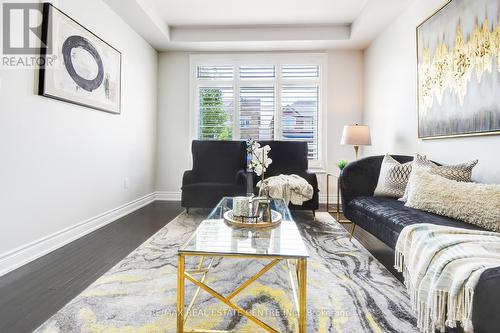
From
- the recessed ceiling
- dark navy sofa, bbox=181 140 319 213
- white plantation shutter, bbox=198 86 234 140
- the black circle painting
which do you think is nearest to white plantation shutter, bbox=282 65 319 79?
the recessed ceiling

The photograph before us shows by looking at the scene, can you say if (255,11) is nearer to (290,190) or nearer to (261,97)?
(261,97)

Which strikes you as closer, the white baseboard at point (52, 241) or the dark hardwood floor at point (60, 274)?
the dark hardwood floor at point (60, 274)

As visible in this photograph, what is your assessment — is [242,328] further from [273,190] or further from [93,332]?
[273,190]

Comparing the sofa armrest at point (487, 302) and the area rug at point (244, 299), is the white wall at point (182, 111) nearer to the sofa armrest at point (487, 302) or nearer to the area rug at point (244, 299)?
the area rug at point (244, 299)

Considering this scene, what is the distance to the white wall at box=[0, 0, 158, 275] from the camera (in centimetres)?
196

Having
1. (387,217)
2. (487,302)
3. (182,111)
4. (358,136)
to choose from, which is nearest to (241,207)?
(387,217)

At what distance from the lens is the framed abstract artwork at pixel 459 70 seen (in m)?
1.94

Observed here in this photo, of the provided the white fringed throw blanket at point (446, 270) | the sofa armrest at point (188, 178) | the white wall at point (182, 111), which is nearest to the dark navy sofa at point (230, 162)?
the sofa armrest at point (188, 178)

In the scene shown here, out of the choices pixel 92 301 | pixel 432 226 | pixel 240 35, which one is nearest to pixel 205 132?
pixel 240 35

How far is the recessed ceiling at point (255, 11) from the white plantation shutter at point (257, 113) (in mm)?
1078

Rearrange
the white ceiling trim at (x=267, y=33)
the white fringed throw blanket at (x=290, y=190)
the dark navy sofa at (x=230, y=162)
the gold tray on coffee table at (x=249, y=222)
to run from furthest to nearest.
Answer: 1. the white ceiling trim at (x=267, y=33)
2. the dark navy sofa at (x=230, y=162)
3. the white fringed throw blanket at (x=290, y=190)
4. the gold tray on coffee table at (x=249, y=222)

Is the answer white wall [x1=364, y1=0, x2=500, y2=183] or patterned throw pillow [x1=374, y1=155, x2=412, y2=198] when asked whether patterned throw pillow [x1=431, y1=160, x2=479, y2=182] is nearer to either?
white wall [x1=364, y1=0, x2=500, y2=183]

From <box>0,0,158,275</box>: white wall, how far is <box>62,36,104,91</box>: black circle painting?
0.71 feet

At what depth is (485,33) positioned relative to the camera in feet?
6.49
